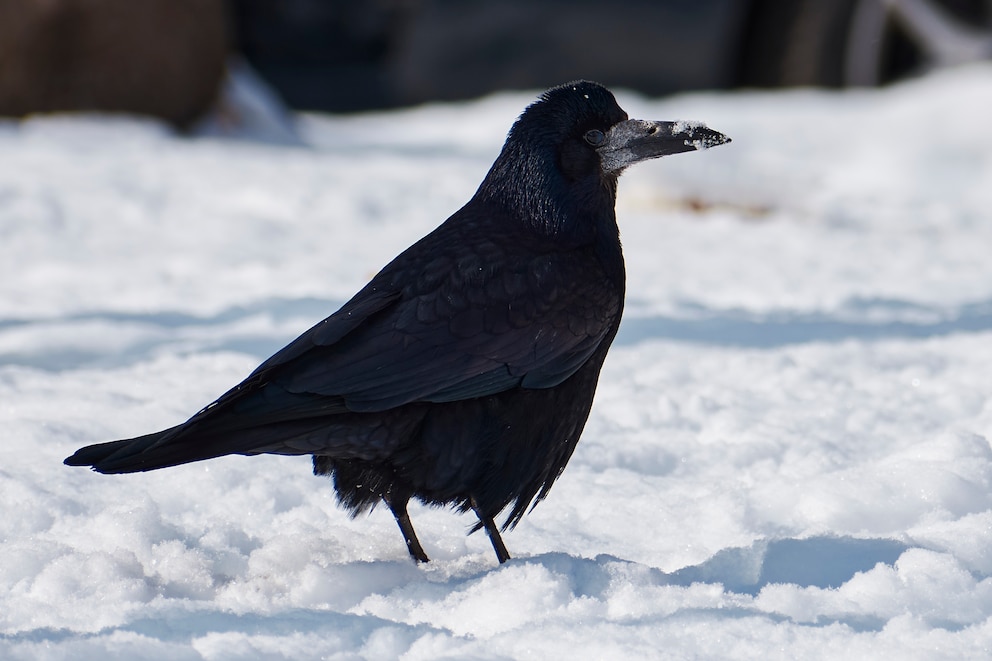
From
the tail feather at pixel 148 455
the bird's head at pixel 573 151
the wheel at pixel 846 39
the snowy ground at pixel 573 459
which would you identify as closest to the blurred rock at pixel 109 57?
the snowy ground at pixel 573 459

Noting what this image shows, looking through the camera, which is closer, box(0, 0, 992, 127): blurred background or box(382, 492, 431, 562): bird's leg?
box(382, 492, 431, 562): bird's leg

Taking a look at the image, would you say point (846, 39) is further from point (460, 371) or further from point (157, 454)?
point (157, 454)

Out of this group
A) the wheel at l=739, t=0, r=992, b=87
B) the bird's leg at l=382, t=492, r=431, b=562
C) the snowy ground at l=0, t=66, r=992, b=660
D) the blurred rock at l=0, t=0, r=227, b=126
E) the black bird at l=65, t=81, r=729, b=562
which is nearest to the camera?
the snowy ground at l=0, t=66, r=992, b=660

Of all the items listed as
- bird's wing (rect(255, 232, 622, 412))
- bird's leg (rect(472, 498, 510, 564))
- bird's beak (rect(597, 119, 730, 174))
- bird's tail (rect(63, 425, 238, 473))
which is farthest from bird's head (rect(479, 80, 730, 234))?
bird's tail (rect(63, 425, 238, 473))

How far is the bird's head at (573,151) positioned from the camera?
9.21 feet

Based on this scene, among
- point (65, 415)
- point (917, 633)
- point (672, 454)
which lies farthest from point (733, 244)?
point (917, 633)

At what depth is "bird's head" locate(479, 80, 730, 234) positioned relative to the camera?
110 inches

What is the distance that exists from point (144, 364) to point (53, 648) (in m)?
2.09

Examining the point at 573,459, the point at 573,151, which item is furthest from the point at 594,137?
the point at 573,459

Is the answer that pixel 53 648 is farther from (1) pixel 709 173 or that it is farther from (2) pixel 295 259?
(1) pixel 709 173

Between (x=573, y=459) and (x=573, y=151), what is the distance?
882 millimetres

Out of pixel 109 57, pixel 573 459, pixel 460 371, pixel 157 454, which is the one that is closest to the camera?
pixel 157 454

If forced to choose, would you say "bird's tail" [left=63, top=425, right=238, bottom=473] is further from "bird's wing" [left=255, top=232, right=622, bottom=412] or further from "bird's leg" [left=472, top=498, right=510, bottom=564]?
"bird's leg" [left=472, top=498, right=510, bottom=564]

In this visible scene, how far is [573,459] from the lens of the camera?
3.31 metres
